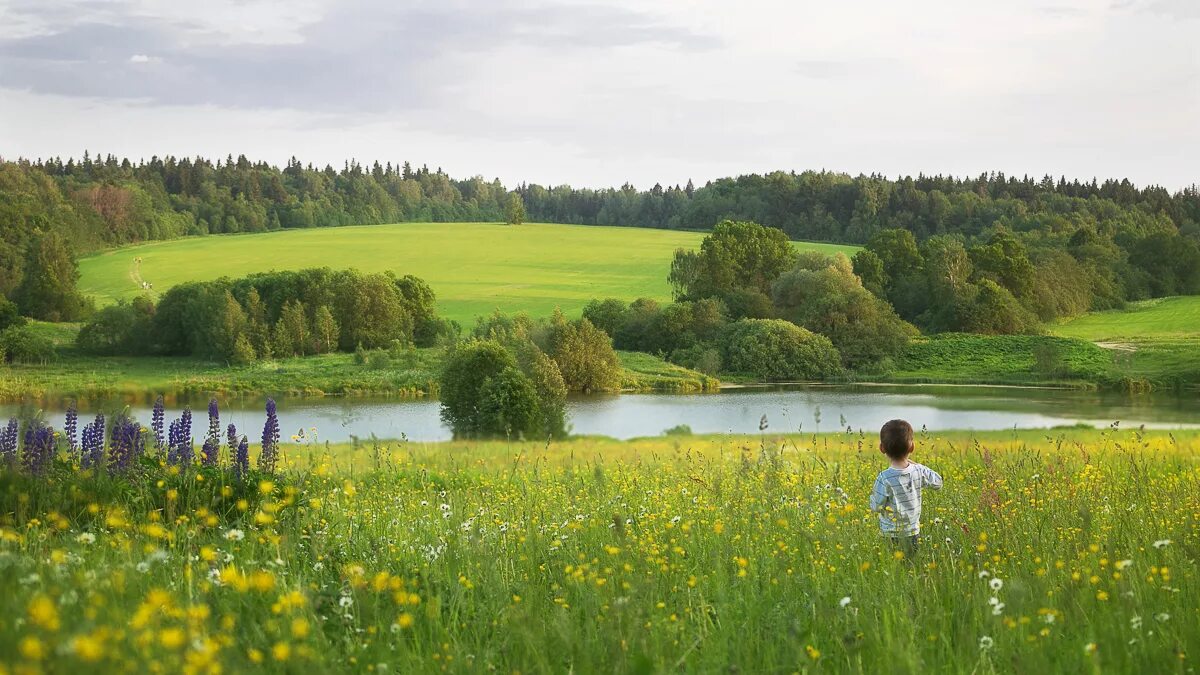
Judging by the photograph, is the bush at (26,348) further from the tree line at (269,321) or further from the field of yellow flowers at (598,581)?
the field of yellow flowers at (598,581)

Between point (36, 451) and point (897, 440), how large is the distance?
18.8 feet

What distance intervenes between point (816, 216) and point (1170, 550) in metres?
104

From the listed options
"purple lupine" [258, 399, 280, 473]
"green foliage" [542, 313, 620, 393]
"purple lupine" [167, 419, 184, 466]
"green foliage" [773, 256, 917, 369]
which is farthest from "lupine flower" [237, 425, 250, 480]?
"green foliage" [773, 256, 917, 369]

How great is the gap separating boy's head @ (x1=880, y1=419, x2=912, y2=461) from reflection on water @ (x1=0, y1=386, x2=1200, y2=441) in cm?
3024

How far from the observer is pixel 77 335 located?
64250 mm

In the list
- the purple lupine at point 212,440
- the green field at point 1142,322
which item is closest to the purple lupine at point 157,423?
the purple lupine at point 212,440

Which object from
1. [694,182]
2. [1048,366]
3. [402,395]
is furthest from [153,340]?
[694,182]

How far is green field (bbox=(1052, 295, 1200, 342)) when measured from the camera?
66688 millimetres

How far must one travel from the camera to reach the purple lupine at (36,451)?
6762mm

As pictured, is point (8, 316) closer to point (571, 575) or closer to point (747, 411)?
point (747, 411)

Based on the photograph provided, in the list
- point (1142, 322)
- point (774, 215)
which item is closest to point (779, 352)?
point (1142, 322)

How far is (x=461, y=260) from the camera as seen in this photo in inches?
3812

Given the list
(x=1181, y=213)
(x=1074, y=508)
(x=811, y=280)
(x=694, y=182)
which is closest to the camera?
(x=1074, y=508)

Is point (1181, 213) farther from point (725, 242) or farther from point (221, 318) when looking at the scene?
point (221, 318)
